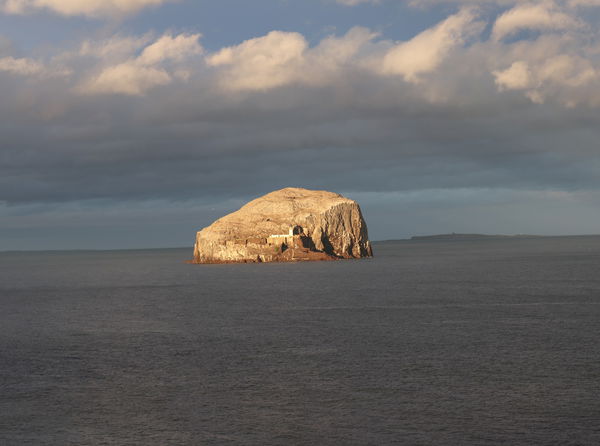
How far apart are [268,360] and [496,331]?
2154 centimetres

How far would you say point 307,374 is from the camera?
39219 mm

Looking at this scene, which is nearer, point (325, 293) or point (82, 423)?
point (82, 423)

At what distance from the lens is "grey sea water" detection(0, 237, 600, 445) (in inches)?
1096

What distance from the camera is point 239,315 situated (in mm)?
72938

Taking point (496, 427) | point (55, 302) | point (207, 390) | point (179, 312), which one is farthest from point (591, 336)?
point (55, 302)

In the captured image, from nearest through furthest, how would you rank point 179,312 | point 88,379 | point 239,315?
point 88,379 → point 239,315 → point 179,312

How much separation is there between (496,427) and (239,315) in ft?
156

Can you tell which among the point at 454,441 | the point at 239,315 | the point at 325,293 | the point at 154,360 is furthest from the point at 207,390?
the point at 325,293

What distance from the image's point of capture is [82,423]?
29422mm

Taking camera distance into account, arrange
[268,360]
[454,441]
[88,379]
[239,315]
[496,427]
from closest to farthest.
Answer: [454,441] → [496,427] → [88,379] → [268,360] → [239,315]

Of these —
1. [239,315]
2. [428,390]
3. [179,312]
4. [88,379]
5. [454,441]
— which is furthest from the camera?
[179,312]

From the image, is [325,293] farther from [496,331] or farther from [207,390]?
[207,390]

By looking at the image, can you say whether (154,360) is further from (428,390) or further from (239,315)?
(239,315)

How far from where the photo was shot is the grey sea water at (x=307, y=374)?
91.4 feet
